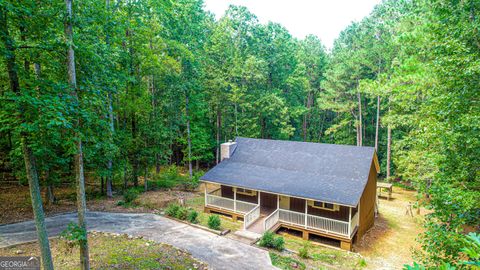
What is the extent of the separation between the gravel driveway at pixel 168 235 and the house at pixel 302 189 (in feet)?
9.04

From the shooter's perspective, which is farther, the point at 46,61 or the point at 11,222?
the point at 11,222

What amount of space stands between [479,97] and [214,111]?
24.8 m

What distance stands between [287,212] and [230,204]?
143 inches

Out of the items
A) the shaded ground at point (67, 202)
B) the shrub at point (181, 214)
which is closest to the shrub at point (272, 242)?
the shrub at point (181, 214)

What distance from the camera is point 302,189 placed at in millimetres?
14047

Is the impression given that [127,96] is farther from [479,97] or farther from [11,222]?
[479,97]

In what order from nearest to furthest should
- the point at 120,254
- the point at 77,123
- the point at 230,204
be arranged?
the point at 77,123 < the point at 120,254 < the point at 230,204

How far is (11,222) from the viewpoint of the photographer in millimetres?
12727

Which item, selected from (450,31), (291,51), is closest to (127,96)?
(450,31)

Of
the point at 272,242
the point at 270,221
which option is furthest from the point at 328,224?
the point at 272,242

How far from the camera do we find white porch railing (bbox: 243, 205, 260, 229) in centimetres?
1375

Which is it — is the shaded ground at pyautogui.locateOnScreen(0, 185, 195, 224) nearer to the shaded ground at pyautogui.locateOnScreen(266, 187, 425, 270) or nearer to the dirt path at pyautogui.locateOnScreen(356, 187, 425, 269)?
the shaded ground at pyautogui.locateOnScreen(266, 187, 425, 270)

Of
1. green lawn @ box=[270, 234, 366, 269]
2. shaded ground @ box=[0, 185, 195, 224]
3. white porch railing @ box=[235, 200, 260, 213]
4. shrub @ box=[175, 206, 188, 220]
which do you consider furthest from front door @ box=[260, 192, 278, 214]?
shaded ground @ box=[0, 185, 195, 224]

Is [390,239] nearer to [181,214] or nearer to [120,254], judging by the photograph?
[181,214]
